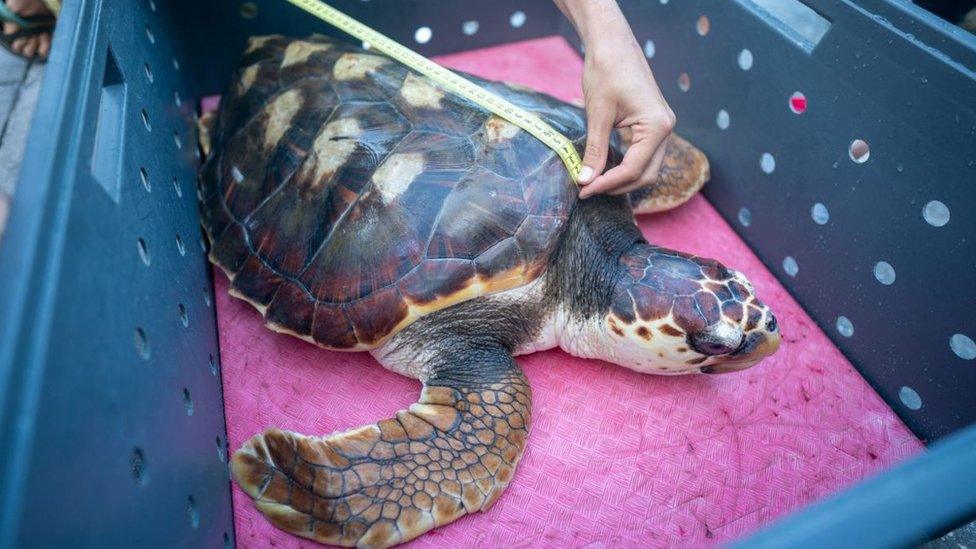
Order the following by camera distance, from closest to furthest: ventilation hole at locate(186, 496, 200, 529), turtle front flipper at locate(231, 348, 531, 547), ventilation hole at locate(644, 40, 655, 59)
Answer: ventilation hole at locate(186, 496, 200, 529)
turtle front flipper at locate(231, 348, 531, 547)
ventilation hole at locate(644, 40, 655, 59)

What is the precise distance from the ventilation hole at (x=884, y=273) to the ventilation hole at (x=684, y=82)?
643 millimetres

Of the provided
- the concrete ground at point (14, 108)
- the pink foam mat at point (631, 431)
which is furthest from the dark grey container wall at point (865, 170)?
the concrete ground at point (14, 108)

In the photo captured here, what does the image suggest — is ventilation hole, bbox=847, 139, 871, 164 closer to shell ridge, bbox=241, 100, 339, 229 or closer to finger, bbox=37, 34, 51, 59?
shell ridge, bbox=241, 100, 339, 229

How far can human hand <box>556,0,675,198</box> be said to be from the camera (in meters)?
1.07

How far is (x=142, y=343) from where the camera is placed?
0.77 meters

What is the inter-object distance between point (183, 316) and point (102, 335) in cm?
34

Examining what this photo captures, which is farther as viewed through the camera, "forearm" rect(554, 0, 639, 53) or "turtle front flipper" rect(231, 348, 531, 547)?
"forearm" rect(554, 0, 639, 53)

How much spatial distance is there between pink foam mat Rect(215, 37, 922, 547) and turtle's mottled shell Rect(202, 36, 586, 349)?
0.43 ft

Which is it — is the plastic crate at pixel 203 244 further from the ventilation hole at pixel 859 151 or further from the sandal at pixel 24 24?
the sandal at pixel 24 24

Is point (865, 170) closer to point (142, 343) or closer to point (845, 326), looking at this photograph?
point (845, 326)

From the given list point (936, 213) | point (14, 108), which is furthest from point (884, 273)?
point (14, 108)

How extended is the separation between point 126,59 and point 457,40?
1055 millimetres

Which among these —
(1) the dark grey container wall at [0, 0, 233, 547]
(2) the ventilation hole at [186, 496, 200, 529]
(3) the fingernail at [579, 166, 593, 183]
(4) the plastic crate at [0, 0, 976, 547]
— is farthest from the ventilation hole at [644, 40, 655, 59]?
(2) the ventilation hole at [186, 496, 200, 529]

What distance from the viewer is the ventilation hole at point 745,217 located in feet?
4.87
